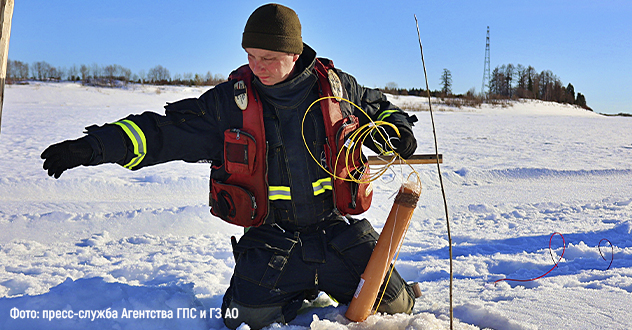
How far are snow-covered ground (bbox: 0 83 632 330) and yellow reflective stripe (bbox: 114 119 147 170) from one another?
0.78m

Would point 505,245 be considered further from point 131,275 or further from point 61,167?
point 61,167

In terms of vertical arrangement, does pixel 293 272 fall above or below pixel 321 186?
below

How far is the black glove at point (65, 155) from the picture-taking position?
7.02ft

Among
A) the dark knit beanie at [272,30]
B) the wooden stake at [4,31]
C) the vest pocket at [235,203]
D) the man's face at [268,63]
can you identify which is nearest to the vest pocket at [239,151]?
the vest pocket at [235,203]

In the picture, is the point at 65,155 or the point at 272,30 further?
the point at 272,30

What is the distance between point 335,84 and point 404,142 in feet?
1.74

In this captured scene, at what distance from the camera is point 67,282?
8.51 feet

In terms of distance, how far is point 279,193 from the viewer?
253 centimetres

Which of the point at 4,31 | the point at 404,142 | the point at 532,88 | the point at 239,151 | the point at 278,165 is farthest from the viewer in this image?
the point at 532,88

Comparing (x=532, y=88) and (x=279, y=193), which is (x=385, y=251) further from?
(x=532, y=88)

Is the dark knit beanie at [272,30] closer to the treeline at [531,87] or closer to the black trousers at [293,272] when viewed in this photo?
the black trousers at [293,272]

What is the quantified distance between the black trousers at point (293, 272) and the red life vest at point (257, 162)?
0.51ft

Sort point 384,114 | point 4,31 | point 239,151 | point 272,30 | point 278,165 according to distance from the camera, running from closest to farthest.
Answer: point 4,31 < point 272,30 < point 239,151 < point 278,165 < point 384,114

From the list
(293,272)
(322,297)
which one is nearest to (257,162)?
(293,272)
